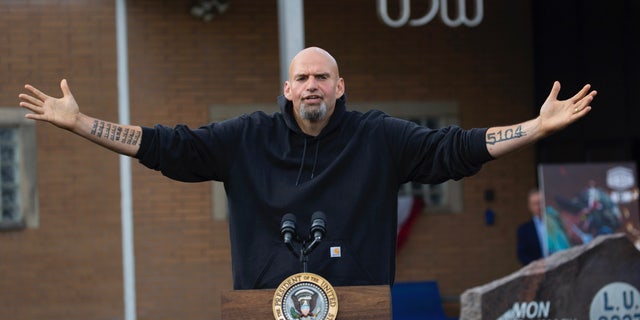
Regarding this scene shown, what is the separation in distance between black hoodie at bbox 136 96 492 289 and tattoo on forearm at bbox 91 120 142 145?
5 cm

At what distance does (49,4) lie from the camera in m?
10.9

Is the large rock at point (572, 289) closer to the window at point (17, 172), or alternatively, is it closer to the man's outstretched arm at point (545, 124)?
the man's outstretched arm at point (545, 124)

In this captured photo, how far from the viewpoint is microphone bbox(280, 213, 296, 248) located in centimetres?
400

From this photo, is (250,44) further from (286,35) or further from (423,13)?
(286,35)

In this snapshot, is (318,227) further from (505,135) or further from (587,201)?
(587,201)

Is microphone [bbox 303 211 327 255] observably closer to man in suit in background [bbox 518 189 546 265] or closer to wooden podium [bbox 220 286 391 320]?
wooden podium [bbox 220 286 391 320]

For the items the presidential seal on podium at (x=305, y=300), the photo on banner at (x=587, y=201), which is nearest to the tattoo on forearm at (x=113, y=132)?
the presidential seal on podium at (x=305, y=300)

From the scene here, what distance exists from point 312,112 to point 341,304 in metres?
0.80

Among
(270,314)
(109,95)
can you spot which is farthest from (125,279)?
(270,314)

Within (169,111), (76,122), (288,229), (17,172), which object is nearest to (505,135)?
(288,229)

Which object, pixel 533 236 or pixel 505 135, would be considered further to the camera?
pixel 533 236

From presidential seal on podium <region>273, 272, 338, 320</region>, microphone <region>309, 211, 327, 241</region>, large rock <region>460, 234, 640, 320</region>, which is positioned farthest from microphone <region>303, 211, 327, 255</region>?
large rock <region>460, 234, 640, 320</region>

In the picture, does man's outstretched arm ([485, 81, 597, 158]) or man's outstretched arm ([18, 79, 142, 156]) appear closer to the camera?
man's outstretched arm ([485, 81, 597, 158])

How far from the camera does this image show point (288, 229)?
402 centimetres
